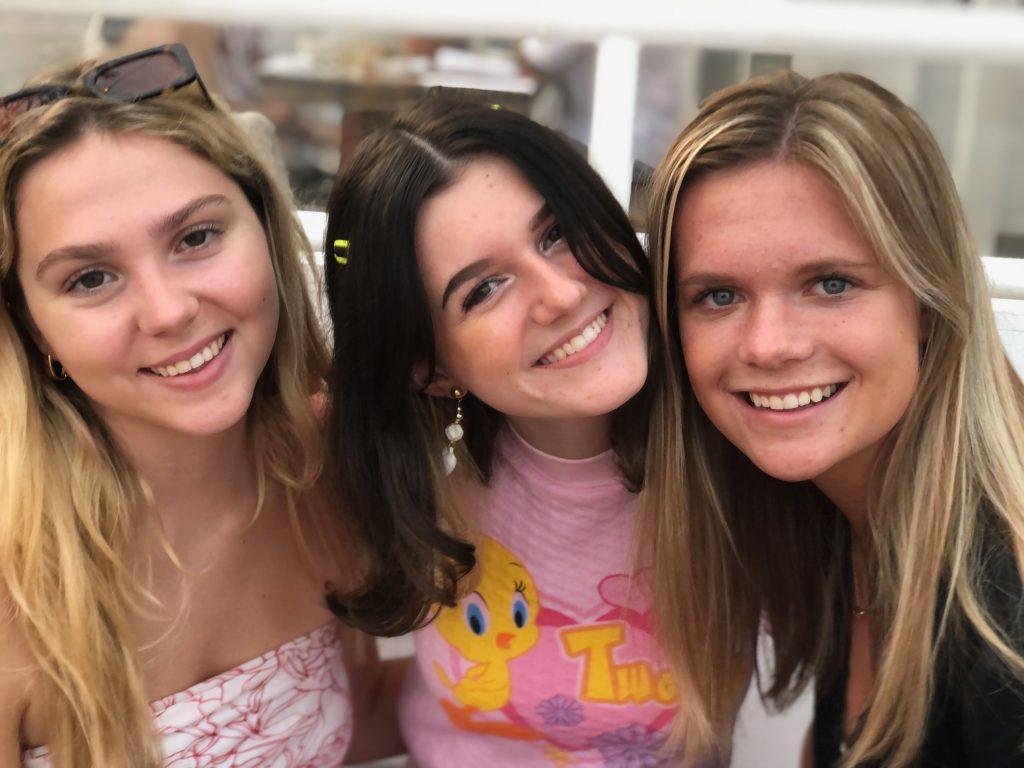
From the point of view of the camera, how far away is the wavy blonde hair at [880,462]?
4.42 ft

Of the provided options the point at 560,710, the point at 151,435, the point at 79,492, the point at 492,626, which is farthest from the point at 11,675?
the point at 560,710

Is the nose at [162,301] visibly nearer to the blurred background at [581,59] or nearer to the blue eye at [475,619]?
the blurred background at [581,59]

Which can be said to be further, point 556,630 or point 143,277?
point 556,630

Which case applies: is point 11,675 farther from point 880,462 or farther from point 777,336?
point 880,462

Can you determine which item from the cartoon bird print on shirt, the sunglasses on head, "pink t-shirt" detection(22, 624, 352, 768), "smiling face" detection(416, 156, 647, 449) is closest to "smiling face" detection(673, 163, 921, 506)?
"smiling face" detection(416, 156, 647, 449)

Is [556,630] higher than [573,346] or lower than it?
lower

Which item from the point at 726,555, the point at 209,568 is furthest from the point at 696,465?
the point at 209,568

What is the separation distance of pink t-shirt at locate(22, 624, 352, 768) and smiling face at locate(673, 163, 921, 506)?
34.9 inches

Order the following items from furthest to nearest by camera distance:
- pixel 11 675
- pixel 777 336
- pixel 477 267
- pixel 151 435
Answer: pixel 151 435 < pixel 11 675 < pixel 477 267 < pixel 777 336

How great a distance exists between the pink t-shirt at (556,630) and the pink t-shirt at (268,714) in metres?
0.24

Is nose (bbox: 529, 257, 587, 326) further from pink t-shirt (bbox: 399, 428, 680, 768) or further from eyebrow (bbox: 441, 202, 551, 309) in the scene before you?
pink t-shirt (bbox: 399, 428, 680, 768)

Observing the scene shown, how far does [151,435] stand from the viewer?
1.67m

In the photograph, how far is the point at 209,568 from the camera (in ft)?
5.88

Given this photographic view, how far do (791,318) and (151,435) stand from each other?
3.22 feet
